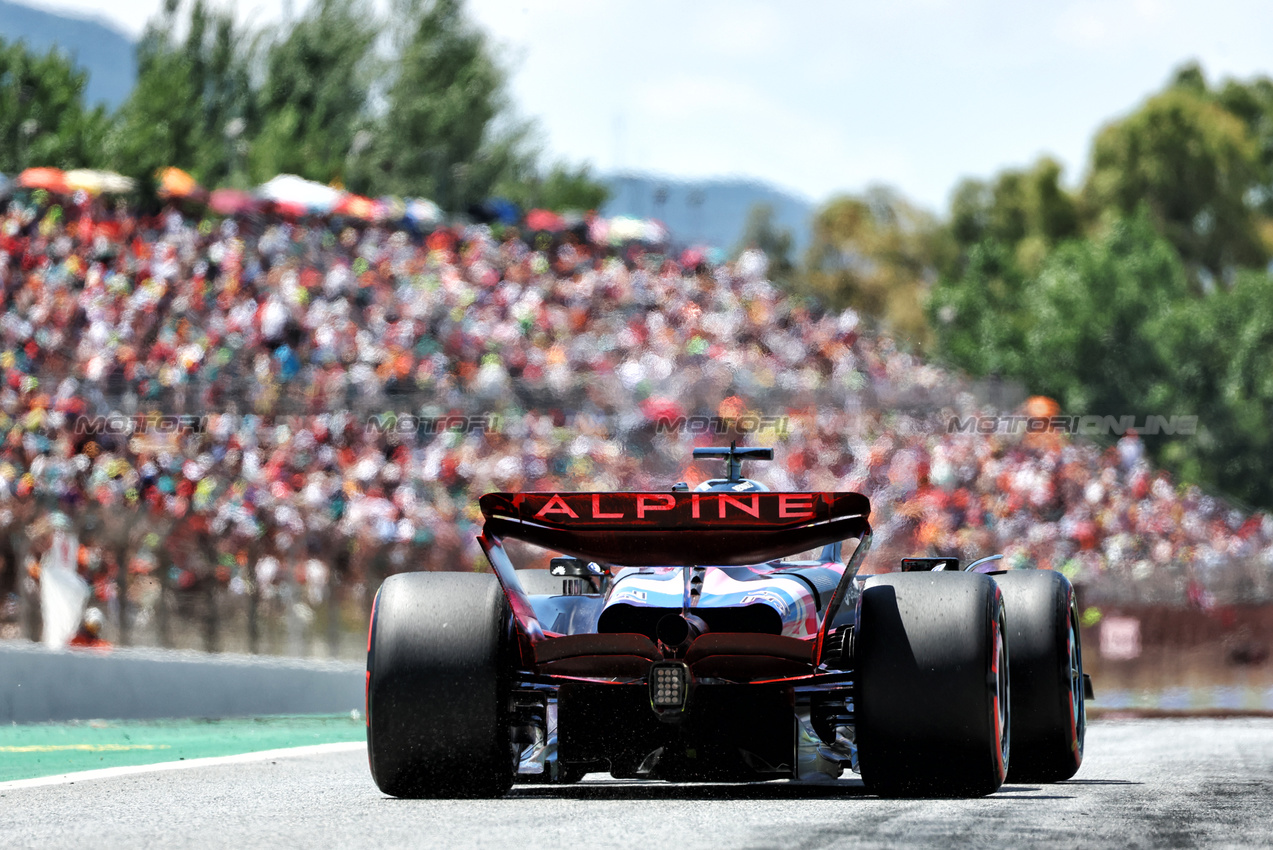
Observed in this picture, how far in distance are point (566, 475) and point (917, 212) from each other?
54.0 metres

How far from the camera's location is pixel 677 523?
7625 millimetres

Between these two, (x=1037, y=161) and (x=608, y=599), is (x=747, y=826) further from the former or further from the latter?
(x=1037, y=161)

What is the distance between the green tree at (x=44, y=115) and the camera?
43344 millimetres

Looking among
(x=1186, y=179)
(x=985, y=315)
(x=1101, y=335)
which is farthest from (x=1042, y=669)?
(x=1186, y=179)

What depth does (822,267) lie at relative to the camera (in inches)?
3342

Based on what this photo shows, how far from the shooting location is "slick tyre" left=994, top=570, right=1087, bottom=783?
883cm

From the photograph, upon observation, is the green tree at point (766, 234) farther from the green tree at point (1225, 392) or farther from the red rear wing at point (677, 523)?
the red rear wing at point (677, 523)

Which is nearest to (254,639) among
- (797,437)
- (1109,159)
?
(797,437)

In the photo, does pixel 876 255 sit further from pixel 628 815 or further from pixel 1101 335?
pixel 628 815

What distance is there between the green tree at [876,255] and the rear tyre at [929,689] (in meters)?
69.1

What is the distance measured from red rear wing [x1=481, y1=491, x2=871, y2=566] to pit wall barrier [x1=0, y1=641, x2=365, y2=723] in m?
6.80

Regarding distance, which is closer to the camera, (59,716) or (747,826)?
(747,826)

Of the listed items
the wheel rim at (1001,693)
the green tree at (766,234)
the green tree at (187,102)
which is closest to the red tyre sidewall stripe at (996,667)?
the wheel rim at (1001,693)

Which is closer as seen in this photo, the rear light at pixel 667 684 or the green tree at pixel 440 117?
Answer: the rear light at pixel 667 684
